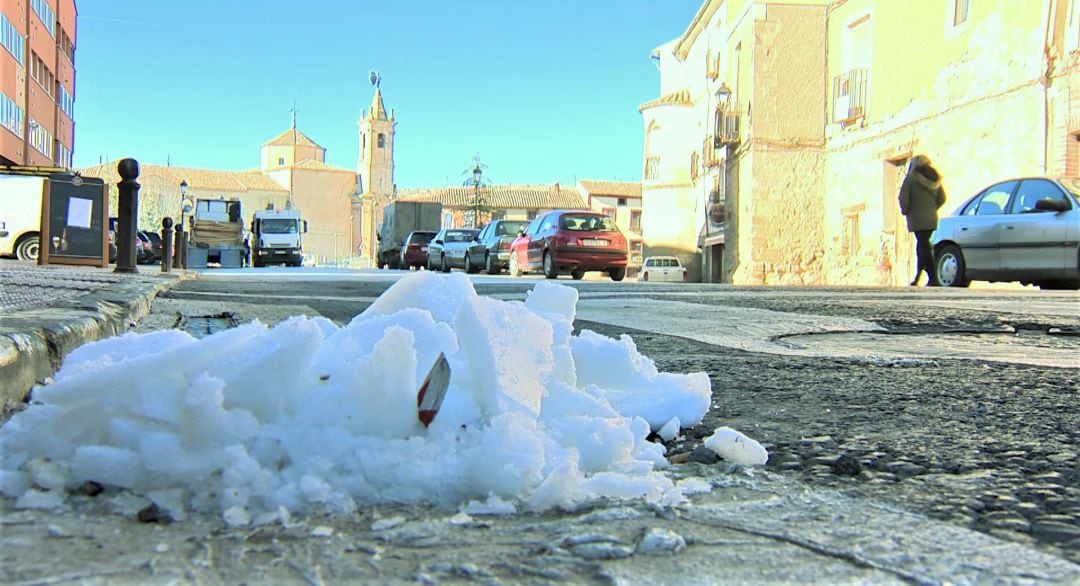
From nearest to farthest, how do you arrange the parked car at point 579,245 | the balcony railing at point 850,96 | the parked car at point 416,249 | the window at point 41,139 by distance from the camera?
1. the parked car at point 579,245
2. the balcony railing at point 850,96
3. the parked car at point 416,249
4. the window at point 41,139

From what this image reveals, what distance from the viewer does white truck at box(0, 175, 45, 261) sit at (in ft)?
56.9

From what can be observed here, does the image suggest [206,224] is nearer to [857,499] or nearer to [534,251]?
[534,251]

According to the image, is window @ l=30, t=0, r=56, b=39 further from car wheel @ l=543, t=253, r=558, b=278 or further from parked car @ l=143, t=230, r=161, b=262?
car wheel @ l=543, t=253, r=558, b=278

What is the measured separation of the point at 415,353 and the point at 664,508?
18.9 inches

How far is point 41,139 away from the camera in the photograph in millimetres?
33438

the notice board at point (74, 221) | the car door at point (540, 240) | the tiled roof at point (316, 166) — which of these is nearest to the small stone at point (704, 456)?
the notice board at point (74, 221)

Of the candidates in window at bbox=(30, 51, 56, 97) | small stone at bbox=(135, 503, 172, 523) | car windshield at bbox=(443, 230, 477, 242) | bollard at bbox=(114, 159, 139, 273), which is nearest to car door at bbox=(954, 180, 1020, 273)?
bollard at bbox=(114, 159, 139, 273)

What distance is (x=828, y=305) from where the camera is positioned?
5734 millimetres

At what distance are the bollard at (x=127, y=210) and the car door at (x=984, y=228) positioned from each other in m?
9.81

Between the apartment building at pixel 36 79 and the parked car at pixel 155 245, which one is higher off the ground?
the apartment building at pixel 36 79

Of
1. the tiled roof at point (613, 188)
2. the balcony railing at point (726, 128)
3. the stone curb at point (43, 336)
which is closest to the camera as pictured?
the stone curb at point (43, 336)

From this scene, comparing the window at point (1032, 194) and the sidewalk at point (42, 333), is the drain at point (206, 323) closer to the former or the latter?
the sidewalk at point (42, 333)

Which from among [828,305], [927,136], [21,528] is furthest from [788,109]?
[21,528]

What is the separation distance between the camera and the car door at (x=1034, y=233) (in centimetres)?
950
